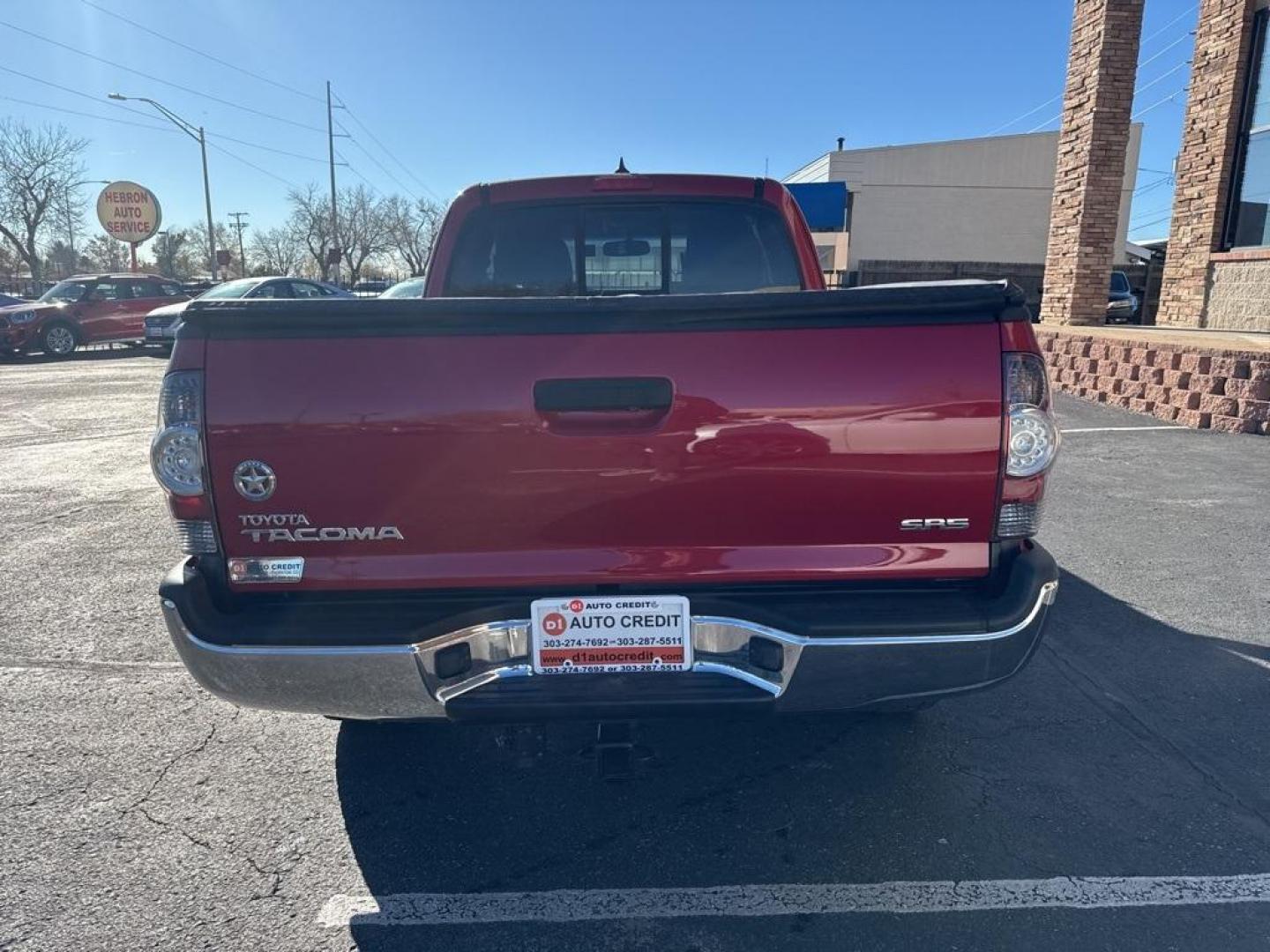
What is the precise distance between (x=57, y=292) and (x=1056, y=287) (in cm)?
2171

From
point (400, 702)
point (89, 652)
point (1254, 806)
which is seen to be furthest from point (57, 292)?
point (1254, 806)

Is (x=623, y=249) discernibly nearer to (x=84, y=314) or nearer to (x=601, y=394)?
(x=601, y=394)

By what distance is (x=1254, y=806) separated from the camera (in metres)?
2.70

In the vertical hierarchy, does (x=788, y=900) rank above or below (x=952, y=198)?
below

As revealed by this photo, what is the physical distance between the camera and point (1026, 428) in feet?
7.09

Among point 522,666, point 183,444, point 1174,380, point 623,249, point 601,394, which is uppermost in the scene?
point 623,249

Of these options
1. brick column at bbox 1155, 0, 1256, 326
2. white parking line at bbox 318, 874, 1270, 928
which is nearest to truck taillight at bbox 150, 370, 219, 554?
white parking line at bbox 318, 874, 1270, 928

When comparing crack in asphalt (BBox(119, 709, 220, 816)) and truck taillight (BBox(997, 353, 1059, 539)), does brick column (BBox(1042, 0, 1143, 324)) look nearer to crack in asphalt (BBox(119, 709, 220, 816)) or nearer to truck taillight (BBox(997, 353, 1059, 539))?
truck taillight (BBox(997, 353, 1059, 539))

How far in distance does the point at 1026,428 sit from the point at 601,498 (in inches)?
44.3

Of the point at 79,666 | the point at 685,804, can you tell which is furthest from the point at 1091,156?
the point at 79,666

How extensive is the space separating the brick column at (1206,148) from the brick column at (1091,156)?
1365mm

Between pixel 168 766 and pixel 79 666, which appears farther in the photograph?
pixel 79 666

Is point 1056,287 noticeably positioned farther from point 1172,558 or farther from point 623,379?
point 623,379

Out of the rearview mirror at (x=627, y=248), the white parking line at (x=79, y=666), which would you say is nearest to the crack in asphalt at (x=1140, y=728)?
the rearview mirror at (x=627, y=248)
